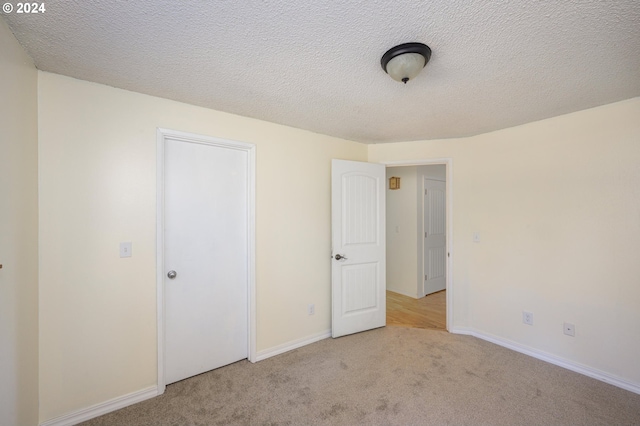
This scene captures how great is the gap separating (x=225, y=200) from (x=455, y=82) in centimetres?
208

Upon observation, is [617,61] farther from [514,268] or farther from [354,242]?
Result: [354,242]

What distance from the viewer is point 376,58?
5.05ft

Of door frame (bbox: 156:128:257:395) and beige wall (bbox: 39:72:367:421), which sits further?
door frame (bbox: 156:128:257:395)

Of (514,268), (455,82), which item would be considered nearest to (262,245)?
(455,82)

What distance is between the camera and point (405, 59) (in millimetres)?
1442

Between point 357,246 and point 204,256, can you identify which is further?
point 357,246

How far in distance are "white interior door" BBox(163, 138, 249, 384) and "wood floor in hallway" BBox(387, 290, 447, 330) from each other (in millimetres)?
2043

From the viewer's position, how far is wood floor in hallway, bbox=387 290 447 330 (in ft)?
11.2

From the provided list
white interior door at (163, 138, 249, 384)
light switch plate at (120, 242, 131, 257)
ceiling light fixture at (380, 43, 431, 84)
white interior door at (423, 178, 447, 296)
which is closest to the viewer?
ceiling light fixture at (380, 43, 431, 84)

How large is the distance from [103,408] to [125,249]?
1.10m

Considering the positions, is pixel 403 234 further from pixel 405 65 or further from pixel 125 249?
pixel 125 249

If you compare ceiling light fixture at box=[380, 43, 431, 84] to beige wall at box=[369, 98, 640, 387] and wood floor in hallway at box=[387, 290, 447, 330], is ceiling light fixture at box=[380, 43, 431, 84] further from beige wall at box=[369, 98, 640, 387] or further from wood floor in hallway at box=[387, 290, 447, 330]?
wood floor in hallway at box=[387, 290, 447, 330]

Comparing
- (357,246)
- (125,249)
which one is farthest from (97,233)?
(357,246)

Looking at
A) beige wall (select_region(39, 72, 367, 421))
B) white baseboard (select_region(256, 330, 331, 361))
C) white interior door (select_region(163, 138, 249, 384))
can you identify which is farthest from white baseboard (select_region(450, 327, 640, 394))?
beige wall (select_region(39, 72, 367, 421))
